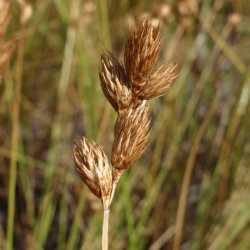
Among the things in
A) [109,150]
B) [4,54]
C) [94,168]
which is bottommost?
[94,168]

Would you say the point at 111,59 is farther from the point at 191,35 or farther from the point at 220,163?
the point at 191,35

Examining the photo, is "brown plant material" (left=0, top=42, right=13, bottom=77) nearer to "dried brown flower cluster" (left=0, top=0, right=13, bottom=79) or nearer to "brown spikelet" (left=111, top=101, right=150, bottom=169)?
"dried brown flower cluster" (left=0, top=0, right=13, bottom=79)

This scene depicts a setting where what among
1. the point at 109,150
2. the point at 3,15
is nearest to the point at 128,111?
the point at 3,15

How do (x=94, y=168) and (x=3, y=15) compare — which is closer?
(x=94, y=168)

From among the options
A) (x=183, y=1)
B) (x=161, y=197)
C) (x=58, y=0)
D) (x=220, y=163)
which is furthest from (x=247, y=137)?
(x=58, y=0)

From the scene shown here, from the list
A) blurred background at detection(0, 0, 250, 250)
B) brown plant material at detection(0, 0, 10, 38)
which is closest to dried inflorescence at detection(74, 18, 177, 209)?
brown plant material at detection(0, 0, 10, 38)

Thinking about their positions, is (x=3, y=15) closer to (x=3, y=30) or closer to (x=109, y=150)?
(x=3, y=30)

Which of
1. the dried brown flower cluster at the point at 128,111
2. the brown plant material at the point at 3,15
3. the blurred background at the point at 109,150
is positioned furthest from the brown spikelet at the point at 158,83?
the blurred background at the point at 109,150
